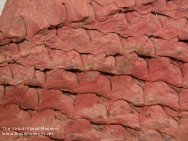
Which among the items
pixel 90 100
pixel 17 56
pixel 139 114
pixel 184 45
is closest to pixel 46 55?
pixel 17 56

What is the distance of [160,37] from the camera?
1360 mm

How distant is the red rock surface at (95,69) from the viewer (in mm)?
1340

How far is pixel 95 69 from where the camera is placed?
54.2 inches

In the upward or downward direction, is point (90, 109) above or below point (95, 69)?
below

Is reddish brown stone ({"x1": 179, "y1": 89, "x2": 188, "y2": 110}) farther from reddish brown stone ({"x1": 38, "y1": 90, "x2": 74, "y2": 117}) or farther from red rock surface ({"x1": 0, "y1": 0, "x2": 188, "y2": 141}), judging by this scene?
reddish brown stone ({"x1": 38, "y1": 90, "x2": 74, "y2": 117})

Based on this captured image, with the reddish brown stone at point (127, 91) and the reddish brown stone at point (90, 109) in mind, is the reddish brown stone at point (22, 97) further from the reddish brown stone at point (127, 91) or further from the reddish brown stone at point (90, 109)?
the reddish brown stone at point (127, 91)

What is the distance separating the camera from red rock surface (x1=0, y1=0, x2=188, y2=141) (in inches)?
52.7

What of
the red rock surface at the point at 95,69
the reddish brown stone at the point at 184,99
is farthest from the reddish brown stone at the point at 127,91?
the reddish brown stone at the point at 184,99

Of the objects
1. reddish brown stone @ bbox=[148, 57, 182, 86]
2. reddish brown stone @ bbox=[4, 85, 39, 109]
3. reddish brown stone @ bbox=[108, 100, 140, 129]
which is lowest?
reddish brown stone @ bbox=[108, 100, 140, 129]

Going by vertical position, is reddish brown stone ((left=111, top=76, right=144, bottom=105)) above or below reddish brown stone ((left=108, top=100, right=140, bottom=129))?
above

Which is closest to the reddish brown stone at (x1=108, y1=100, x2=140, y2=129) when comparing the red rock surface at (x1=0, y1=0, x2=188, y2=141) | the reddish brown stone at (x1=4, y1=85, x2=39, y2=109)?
the red rock surface at (x1=0, y1=0, x2=188, y2=141)

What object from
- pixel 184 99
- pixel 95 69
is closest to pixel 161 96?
pixel 184 99

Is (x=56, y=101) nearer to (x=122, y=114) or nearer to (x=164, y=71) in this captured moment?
(x=122, y=114)

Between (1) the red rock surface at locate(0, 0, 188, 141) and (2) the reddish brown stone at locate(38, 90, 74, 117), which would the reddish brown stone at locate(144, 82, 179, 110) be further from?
(2) the reddish brown stone at locate(38, 90, 74, 117)
